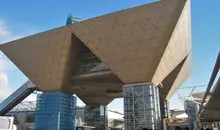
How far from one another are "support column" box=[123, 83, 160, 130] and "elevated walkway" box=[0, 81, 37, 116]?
20259 millimetres

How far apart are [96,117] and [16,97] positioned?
18848 millimetres

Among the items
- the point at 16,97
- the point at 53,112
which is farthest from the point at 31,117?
the point at 53,112

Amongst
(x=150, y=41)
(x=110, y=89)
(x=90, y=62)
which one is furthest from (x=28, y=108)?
(x=150, y=41)

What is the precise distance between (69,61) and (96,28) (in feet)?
27.8

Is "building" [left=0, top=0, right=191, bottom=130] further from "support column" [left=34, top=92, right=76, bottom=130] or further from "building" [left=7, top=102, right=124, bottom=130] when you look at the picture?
"building" [left=7, top=102, right=124, bottom=130]

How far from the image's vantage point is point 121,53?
112 feet

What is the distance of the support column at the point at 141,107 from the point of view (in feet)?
114

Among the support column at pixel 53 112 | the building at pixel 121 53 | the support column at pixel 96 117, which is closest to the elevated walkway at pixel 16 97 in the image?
the support column at pixel 53 112

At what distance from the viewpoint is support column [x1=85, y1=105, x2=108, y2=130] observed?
55.7 metres

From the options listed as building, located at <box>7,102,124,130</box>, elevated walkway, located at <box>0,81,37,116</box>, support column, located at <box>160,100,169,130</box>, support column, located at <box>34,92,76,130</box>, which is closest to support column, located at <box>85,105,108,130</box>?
building, located at <box>7,102,124,130</box>

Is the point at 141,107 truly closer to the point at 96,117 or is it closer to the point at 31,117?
the point at 96,117

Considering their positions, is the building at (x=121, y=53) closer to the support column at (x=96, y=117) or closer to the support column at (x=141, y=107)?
the support column at (x=141, y=107)

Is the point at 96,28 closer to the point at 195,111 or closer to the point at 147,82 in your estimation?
the point at 147,82

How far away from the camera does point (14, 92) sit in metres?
47.6
